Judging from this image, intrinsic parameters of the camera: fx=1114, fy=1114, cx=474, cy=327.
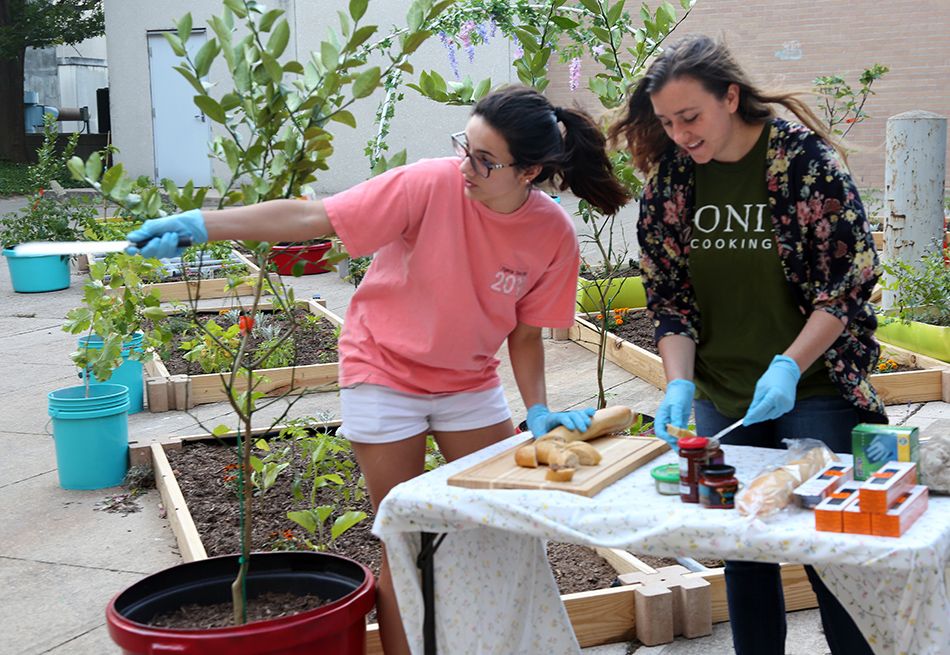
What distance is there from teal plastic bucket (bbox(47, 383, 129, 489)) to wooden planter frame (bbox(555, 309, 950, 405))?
8.13ft

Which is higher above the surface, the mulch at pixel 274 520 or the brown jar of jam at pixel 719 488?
the brown jar of jam at pixel 719 488

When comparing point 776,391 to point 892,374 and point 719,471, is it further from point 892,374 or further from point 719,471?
point 892,374

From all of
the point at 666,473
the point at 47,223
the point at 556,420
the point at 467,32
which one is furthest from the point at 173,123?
the point at 666,473

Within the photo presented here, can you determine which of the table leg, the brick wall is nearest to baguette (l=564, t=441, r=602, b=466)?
the table leg

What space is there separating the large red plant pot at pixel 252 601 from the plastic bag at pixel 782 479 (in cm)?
96

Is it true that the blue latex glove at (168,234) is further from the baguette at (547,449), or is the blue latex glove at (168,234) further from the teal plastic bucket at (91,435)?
the teal plastic bucket at (91,435)

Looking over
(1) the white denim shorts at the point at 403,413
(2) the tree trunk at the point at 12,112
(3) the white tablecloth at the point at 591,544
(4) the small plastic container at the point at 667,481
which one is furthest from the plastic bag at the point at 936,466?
(2) the tree trunk at the point at 12,112

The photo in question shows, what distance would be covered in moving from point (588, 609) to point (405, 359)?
1112 mm

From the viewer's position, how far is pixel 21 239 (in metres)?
10.2

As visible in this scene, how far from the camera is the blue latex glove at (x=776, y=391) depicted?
2.32 metres

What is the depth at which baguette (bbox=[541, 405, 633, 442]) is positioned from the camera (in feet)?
8.50

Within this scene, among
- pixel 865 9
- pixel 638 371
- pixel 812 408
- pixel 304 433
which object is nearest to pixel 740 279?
pixel 812 408

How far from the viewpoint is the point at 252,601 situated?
112 inches

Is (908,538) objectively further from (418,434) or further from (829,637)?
(418,434)
